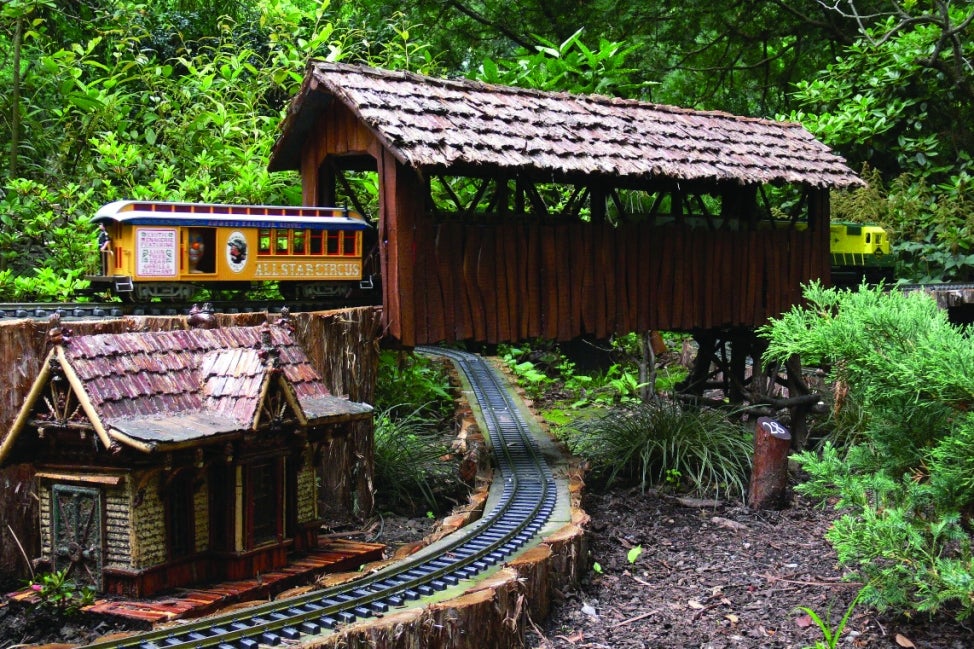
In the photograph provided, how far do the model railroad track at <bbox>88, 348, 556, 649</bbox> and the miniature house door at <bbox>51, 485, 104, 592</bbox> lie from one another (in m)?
1.02

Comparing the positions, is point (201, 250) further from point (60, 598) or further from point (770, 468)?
point (770, 468)

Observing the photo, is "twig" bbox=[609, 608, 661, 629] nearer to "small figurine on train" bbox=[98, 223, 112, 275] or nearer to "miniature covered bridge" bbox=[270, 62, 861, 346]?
"miniature covered bridge" bbox=[270, 62, 861, 346]

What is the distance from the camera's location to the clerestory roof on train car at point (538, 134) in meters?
9.00

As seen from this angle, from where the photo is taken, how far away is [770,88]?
23.9 metres

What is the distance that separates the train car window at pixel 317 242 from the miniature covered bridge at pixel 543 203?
0.73 metres

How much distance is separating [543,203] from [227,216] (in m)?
3.73

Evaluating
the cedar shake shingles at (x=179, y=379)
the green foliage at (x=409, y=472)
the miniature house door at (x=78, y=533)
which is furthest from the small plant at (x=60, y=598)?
the green foliage at (x=409, y=472)

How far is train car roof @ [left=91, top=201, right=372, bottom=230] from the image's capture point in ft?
29.2

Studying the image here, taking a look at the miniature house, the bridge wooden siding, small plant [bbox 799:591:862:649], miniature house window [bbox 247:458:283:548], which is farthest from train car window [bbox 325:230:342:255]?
small plant [bbox 799:591:862:649]

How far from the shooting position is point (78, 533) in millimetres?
6129

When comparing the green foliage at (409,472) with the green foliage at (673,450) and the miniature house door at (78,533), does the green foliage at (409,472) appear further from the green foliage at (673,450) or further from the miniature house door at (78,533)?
the miniature house door at (78,533)

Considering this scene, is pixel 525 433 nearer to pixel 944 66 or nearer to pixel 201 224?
pixel 201 224

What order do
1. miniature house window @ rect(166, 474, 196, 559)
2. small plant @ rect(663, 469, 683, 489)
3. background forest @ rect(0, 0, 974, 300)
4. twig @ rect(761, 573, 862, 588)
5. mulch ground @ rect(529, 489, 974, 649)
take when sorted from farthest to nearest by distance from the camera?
background forest @ rect(0, 0, 974, 300), small plant @ rect(663, 469, 683, 489), twig @ rect(761, 573, 862, 588), mulch ground @ rect(529, 489, 974, 649), miniature house window @ rect(166, 474, 196, 559)

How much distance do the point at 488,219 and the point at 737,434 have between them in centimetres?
465
